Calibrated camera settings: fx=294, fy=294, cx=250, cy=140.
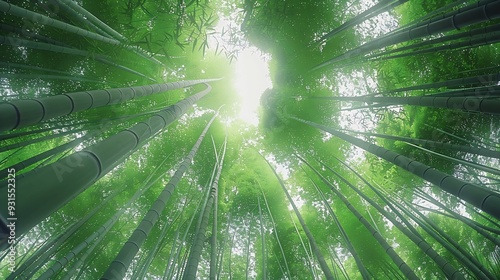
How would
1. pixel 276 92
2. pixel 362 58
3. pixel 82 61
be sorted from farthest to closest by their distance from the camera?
pixel 276 92
pixel 362 58
pixel 82 61

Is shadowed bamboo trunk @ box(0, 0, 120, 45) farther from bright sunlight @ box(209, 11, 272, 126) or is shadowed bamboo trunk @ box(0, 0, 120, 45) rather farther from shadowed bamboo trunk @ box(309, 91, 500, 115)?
shadowed bamboo trunk @ box(309, 91, 500, 115)

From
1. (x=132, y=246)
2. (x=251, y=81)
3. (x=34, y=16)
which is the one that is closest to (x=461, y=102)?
(x=132, y=246)

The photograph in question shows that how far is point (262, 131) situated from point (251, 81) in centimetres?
124

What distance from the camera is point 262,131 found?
6379mm

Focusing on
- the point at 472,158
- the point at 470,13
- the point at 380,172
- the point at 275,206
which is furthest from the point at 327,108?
the point at 470,13

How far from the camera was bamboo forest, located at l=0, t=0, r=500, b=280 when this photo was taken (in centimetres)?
285

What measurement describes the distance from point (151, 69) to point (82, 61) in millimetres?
917

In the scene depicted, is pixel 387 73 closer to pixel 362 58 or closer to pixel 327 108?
pixel 362 58

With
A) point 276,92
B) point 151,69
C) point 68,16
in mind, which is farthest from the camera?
point 276,92

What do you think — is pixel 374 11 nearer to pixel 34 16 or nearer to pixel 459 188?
pixel 459 188

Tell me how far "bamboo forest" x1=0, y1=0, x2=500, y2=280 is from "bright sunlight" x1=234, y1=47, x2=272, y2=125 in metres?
0.05

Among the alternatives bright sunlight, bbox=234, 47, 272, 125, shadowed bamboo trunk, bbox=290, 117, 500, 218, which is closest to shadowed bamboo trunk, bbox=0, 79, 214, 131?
shadowed bamboo trunk, bbox=290, 117, 500, 218

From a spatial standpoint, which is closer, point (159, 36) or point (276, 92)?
point (159, 36)

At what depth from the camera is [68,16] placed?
9.50 ft
